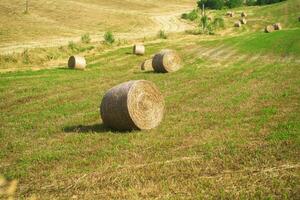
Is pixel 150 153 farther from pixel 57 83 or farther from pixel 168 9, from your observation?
pixel 168 9

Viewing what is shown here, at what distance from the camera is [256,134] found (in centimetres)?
1191

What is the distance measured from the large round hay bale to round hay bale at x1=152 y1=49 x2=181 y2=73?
14.9 metres

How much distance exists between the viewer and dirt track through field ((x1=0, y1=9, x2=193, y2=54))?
4222 cm

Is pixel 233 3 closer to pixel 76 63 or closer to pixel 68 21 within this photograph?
pixel 68 21

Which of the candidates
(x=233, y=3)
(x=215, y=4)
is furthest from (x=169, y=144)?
(x=233, y=3)

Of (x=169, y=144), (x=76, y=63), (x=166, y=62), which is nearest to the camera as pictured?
(x=169, y=144)

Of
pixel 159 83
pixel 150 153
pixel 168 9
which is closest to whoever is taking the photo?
pixel 150 153

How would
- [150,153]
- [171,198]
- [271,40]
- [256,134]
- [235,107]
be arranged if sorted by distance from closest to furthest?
[171,198] < [150,153] < [256,134] < [235,107] < [271,40]

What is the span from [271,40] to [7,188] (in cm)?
3768

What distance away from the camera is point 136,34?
5934cm

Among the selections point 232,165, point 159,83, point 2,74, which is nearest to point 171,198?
point 232,165

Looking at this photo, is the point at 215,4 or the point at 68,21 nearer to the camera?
the point at 68,21

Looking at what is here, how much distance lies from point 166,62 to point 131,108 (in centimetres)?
1609

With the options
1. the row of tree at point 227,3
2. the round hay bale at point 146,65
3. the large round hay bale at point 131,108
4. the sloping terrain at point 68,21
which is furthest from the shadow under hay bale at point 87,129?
the row of tree at point 227,3
